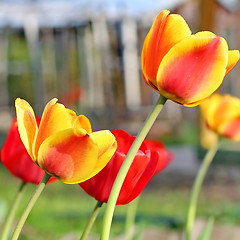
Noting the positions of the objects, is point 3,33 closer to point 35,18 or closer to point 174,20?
point 35,18

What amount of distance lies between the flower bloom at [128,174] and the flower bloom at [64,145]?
0.04 metres

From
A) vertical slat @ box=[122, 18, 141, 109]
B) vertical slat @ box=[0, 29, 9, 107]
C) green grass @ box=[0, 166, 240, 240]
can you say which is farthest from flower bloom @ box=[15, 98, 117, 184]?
vertical slat @ box=[0, 29, 9, 107]

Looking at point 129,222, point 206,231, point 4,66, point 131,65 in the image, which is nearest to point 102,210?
point 129,222

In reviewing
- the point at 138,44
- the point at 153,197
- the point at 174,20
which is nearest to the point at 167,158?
the point at 174,20

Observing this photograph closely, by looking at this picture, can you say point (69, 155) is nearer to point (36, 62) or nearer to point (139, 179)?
point (139, 179)

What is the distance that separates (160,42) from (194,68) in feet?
0.09

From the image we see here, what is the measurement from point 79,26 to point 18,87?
2022 millimetres

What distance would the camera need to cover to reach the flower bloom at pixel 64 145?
0.37 m

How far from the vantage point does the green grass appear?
92.9 inches

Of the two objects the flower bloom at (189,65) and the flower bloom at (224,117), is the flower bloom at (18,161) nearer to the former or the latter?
the flower bloom at (189,65)

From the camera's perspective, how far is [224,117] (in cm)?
74

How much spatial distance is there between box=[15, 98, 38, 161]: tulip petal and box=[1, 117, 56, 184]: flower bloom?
0.11 meters

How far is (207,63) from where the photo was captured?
40 cm

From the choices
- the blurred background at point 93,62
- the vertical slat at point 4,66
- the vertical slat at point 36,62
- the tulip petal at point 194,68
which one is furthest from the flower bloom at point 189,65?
the vertical slat at point 4,66
